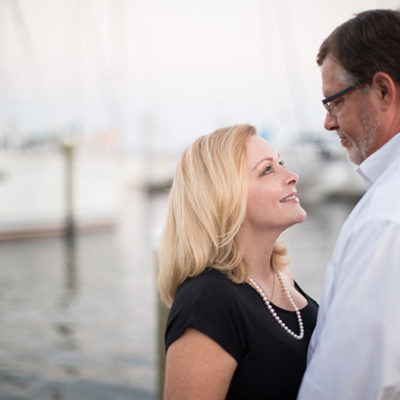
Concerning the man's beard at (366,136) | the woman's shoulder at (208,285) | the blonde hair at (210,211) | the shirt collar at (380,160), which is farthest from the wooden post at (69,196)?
the shirt collar at (380,160)

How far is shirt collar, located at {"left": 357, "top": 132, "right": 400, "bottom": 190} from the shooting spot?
5.90 ft

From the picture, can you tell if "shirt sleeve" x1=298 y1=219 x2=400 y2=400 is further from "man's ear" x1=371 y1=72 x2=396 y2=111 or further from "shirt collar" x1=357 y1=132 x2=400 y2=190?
"man's ear" x1=371 y1=72 x2=396 y2=111

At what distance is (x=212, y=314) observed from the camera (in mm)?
1863

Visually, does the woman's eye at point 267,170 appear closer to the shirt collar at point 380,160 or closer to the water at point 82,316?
the shirt collar at point 380,160

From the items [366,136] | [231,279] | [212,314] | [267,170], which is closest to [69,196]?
[267,170]

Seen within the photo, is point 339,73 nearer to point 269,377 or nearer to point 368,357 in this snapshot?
point 368,357

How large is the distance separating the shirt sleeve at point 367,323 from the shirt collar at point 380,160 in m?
0.37

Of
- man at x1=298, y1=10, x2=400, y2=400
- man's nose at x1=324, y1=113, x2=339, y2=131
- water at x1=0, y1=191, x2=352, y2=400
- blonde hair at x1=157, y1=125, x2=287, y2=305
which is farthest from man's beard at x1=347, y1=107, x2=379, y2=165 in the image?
water at x1=0, y1=191, x2=352, y2=400

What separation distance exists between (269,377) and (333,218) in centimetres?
2922

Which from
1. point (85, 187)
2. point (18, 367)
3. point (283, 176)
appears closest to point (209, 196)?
point (283, 176)

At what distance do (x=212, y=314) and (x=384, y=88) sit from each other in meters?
0.98

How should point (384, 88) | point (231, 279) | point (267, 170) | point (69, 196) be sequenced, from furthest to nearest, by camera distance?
1. point (69, 196)
2. point (267, 170)
3. point (231, 279)
4. point (384, 88)

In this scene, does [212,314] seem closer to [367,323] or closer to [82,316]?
[367,323]

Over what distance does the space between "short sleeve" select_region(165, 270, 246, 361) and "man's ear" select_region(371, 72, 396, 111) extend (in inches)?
33.6
